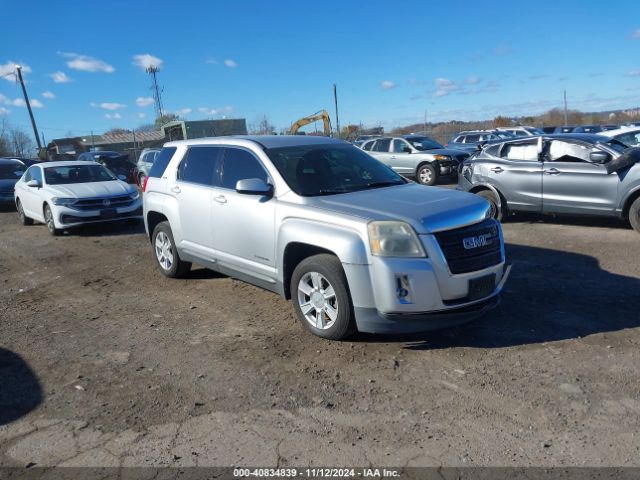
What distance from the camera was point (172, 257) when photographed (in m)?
7.02

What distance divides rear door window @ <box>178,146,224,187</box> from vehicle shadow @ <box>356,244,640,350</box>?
2.62 m

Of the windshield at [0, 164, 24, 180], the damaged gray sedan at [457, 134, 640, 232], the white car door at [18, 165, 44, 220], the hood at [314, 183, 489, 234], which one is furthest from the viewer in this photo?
the windshield at [0, 164, 24, 180]

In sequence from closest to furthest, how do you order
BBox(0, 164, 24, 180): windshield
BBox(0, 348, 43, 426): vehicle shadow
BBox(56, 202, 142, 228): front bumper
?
BBox(0, 348, 43, 426): vehicle shadow, BBox(56, 202, 142, 228): front bumper, BBox(0, 164, 24, 180): windshield

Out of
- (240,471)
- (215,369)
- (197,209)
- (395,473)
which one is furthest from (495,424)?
(197,209)

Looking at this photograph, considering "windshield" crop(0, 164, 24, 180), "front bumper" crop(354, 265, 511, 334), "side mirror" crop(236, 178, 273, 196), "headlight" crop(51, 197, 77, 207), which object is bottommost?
"front bumper" crop(354, 265, 511, 334)

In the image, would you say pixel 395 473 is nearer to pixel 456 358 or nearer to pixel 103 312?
A: pixel 456 358

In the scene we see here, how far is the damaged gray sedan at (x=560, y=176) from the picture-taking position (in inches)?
336

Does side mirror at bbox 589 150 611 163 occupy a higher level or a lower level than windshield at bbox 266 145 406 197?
lower

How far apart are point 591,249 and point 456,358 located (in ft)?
14.8

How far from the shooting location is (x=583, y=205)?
8922 mm

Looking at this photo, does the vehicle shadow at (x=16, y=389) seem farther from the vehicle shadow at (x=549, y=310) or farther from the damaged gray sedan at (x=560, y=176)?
the damaged gray sedan at (x=560, y=176)

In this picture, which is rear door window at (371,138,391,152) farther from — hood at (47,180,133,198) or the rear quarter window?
the rear quarter window

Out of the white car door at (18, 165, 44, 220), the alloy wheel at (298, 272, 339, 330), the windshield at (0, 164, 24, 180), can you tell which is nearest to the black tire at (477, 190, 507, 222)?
the alloy wheel at (298, 272, 339, 330)

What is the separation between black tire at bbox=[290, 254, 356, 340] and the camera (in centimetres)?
447
